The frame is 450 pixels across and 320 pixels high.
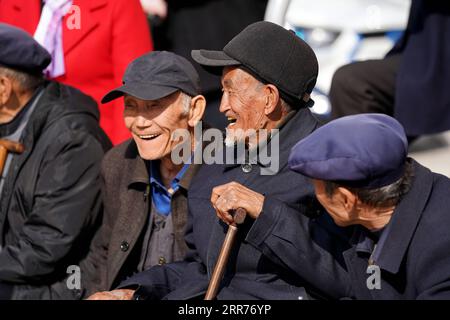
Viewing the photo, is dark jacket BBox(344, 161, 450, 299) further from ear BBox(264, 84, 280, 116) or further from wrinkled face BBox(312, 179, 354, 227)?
ear BBox(264, 84, 280, 116)

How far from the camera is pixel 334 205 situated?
3652 mm

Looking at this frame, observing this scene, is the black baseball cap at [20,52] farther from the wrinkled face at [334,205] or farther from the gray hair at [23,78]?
the wrinkled face at [334,205]

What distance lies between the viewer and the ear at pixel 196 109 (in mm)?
4570

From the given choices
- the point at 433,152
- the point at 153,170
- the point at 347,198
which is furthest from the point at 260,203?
the point at 433,152

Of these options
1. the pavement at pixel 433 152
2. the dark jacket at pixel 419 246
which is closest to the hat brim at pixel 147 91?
the dark jacket at pixel 419 246

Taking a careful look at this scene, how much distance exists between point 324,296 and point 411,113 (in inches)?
80.7

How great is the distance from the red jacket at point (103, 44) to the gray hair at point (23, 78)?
20.0 inches

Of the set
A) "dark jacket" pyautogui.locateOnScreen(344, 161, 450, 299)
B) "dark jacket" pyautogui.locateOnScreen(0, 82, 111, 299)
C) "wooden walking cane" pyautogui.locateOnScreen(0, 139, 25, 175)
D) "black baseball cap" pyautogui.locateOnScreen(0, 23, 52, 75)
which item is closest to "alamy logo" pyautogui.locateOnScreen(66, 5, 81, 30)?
"black baseball cap" pyautogui.locateOnScreen(0, 23, 52, 75)

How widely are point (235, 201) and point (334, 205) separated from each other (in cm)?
40

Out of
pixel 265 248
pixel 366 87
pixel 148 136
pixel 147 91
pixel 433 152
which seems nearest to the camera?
pixel 265 248

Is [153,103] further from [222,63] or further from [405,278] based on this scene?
[405,278]

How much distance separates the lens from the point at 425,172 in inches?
144

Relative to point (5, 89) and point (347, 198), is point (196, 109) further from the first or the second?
point (347, 198)
